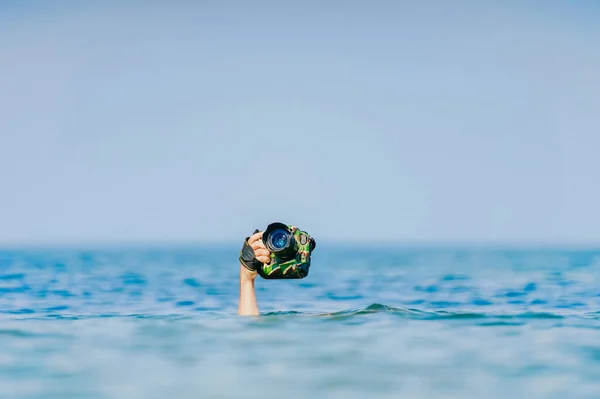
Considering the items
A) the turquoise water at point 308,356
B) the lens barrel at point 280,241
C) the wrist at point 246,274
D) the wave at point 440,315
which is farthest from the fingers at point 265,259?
the wave at point 440,315

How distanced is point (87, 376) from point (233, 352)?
1.60m

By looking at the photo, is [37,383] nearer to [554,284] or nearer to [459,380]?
[459,380]

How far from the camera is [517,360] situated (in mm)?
9680

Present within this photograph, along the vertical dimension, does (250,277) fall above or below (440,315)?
above

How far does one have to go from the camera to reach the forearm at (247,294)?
10.8 meters

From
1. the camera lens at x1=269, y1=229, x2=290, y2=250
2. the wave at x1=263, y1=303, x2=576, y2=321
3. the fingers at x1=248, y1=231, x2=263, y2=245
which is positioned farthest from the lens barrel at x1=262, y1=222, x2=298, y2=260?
the wave at x1=263, y1=303, x2=576, y2=321

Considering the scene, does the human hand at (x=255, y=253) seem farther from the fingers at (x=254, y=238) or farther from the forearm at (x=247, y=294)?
the forearm at (x=247, y=294)

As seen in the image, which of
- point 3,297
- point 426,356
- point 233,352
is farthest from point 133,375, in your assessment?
point 3,297

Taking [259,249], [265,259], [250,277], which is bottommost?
[250,277]

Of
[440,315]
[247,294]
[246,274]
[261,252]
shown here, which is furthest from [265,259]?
[440,315]

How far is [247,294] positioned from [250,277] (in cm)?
57

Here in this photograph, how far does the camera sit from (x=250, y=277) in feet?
35.6

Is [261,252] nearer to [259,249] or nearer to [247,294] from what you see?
[259,249]

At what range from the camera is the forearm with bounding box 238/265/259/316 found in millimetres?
10844
